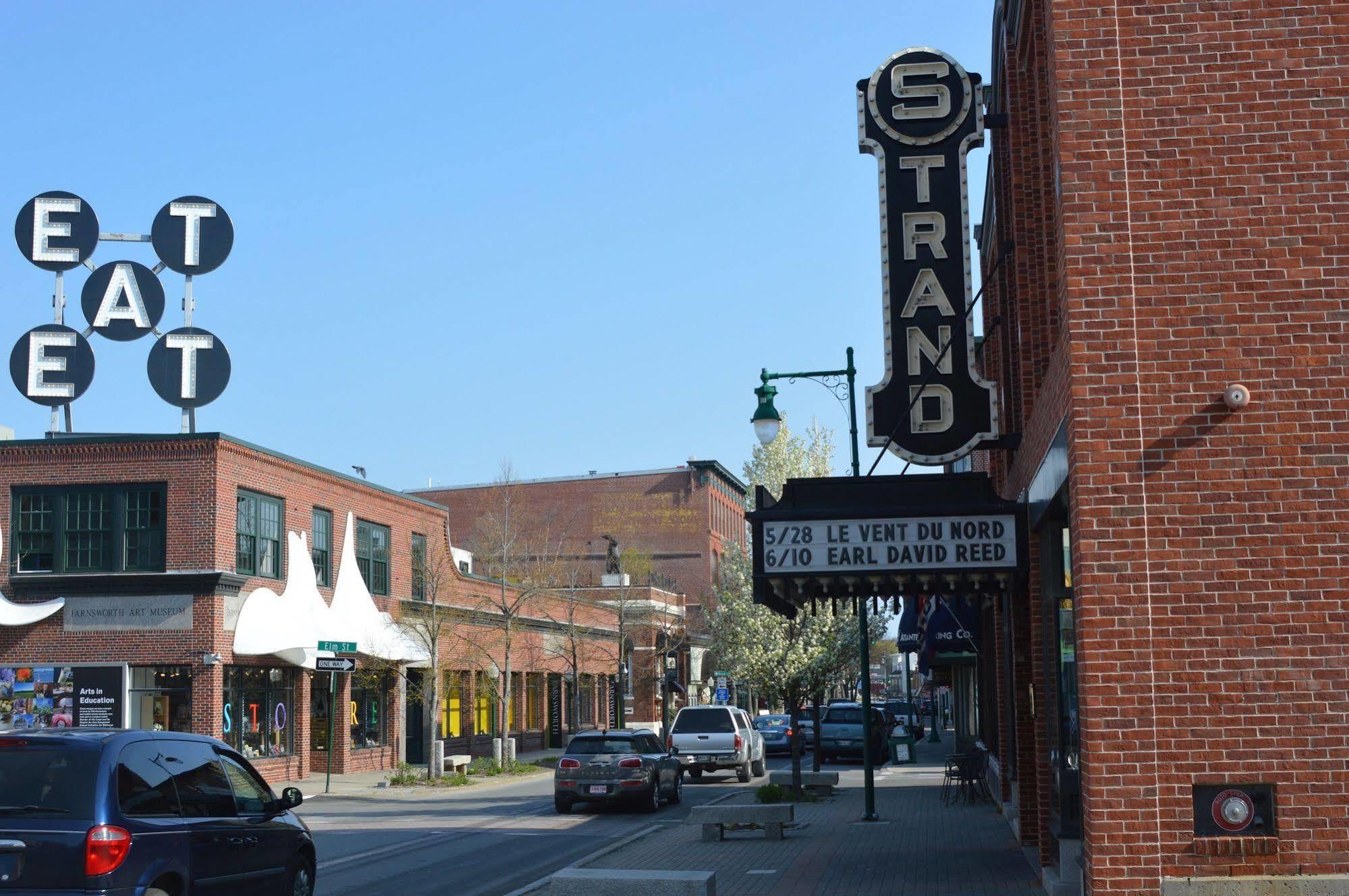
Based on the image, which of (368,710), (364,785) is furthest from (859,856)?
(368,710)

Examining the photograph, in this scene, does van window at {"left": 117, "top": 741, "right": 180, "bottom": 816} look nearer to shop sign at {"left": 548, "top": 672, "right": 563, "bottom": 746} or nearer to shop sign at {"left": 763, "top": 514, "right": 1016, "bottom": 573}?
shop sign at {"left": 763, "top": 514, "right": 1016, "bottom": 573}

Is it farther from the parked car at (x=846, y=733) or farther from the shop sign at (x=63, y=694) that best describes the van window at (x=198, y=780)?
the parked car at (x=846, y=733)

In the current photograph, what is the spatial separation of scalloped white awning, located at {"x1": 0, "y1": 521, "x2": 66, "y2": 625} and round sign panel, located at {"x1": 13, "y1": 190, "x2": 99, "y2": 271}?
1144 centimetres

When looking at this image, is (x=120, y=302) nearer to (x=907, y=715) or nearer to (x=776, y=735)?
(x=776, y=735)

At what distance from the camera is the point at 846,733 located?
42.1 m

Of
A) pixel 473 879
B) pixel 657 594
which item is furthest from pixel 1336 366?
pixel 657 594

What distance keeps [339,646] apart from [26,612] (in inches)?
290

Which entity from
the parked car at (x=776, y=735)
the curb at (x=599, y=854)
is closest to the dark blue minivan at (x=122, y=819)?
the curb at (x=599, y=854)

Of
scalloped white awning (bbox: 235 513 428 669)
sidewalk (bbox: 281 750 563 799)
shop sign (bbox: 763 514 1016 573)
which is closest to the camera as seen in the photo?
shop sign (bbox: 763 514 1016 573)

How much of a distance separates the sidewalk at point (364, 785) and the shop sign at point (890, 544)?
20.6m

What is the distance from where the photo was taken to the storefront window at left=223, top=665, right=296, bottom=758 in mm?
33531

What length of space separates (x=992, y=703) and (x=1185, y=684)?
53.7 ft

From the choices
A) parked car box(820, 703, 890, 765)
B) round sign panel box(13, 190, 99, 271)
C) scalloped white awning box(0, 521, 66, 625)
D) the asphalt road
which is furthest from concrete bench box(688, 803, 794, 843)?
round sign panel box(13, 190, 99, 271)

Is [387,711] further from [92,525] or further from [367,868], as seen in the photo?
[367,868]
